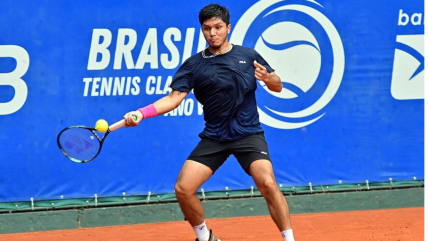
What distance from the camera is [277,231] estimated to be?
7281mm

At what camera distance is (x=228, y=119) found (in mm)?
5898

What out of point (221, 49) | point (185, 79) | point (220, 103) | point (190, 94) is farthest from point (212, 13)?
point (190, 94)

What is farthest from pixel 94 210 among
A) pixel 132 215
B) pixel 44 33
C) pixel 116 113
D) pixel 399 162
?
pixel 399 162

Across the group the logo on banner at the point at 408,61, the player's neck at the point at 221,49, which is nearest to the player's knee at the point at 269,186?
the player's neck at the point at 221,49

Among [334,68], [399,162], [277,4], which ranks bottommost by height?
[399,162]

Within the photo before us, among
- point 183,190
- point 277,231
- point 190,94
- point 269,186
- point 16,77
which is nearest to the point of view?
point 269,186

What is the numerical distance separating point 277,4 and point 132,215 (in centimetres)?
233

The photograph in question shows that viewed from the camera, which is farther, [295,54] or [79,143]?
[295,54]

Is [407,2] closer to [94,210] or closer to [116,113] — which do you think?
[116,113]

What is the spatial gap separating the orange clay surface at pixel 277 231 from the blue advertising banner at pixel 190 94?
1.08ft

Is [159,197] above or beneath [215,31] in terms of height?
beneath

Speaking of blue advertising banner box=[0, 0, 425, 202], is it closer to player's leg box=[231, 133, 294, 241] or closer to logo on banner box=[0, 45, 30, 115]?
logo on banner box=[0, 45, 30, 115]

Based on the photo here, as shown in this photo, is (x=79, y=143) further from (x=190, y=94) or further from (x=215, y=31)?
(x=190, y=94)

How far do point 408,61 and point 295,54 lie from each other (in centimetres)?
110
